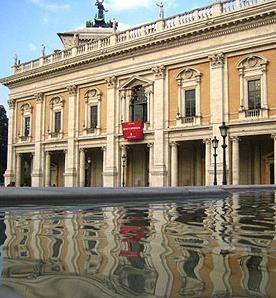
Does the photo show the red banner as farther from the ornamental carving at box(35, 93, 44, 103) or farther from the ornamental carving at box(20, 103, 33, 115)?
the ornamental carving at box(20, 103, 33, 115)

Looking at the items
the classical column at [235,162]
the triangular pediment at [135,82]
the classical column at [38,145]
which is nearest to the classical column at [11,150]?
the classical column at [38,145]

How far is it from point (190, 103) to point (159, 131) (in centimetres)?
301

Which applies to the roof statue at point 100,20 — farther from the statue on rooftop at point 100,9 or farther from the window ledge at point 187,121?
the window ledge at point 187,121

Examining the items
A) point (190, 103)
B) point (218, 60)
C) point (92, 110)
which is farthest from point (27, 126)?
point (218, 60)

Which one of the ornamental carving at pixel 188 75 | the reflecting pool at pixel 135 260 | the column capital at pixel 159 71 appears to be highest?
the column capital at pixel 159 71

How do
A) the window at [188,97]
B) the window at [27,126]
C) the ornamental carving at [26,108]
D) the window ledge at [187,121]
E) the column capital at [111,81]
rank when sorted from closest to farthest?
the window ledge at [187,121] < the window at [188,97] < the column capital at [111,81] < the ornamental carving at [26,108] < the window at [27,126]

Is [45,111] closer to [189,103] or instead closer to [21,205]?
[189,103]

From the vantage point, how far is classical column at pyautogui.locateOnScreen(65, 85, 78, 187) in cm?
3675

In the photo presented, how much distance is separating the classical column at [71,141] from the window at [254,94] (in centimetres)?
1590

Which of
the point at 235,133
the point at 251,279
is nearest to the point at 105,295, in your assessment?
the point at 251,279

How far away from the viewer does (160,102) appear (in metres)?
31.6

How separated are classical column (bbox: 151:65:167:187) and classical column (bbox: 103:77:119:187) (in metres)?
3.93

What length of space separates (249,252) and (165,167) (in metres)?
28.2

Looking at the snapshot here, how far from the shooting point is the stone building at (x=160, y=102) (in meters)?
27.5
